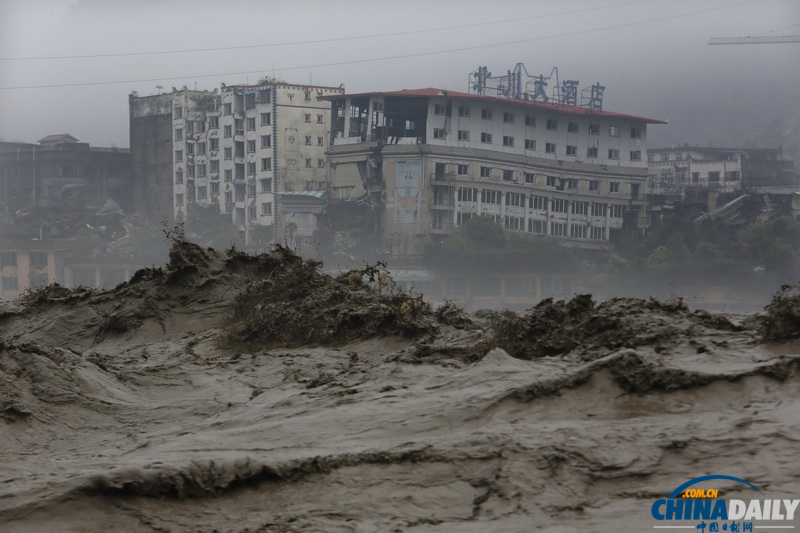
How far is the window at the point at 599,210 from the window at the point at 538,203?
15.0 feet

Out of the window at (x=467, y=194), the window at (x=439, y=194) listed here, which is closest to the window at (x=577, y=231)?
the window at (x=467, y=194)

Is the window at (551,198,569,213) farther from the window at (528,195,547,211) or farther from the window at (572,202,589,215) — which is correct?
the window at (572,202,589,215)

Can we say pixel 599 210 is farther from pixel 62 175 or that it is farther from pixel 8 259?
pixel 62 175

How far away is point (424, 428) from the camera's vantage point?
22.8ft

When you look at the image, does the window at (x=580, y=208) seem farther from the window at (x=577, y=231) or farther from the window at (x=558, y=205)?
the window at (x=577, y=231)

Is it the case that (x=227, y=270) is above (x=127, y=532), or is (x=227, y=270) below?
above

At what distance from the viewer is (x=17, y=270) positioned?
6869 cm

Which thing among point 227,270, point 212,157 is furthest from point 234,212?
point 227,270

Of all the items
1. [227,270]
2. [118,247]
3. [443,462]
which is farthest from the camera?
[118,247]

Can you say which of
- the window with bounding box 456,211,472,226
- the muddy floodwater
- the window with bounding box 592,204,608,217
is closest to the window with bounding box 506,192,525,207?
the window with bounding box 456,211,472,226

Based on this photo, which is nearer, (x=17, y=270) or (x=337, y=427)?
(x=337, y=427)

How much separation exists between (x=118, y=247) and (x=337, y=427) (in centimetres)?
7268

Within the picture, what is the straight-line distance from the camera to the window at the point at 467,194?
72125 millimetres

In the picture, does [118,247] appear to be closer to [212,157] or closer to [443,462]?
[212,157]
